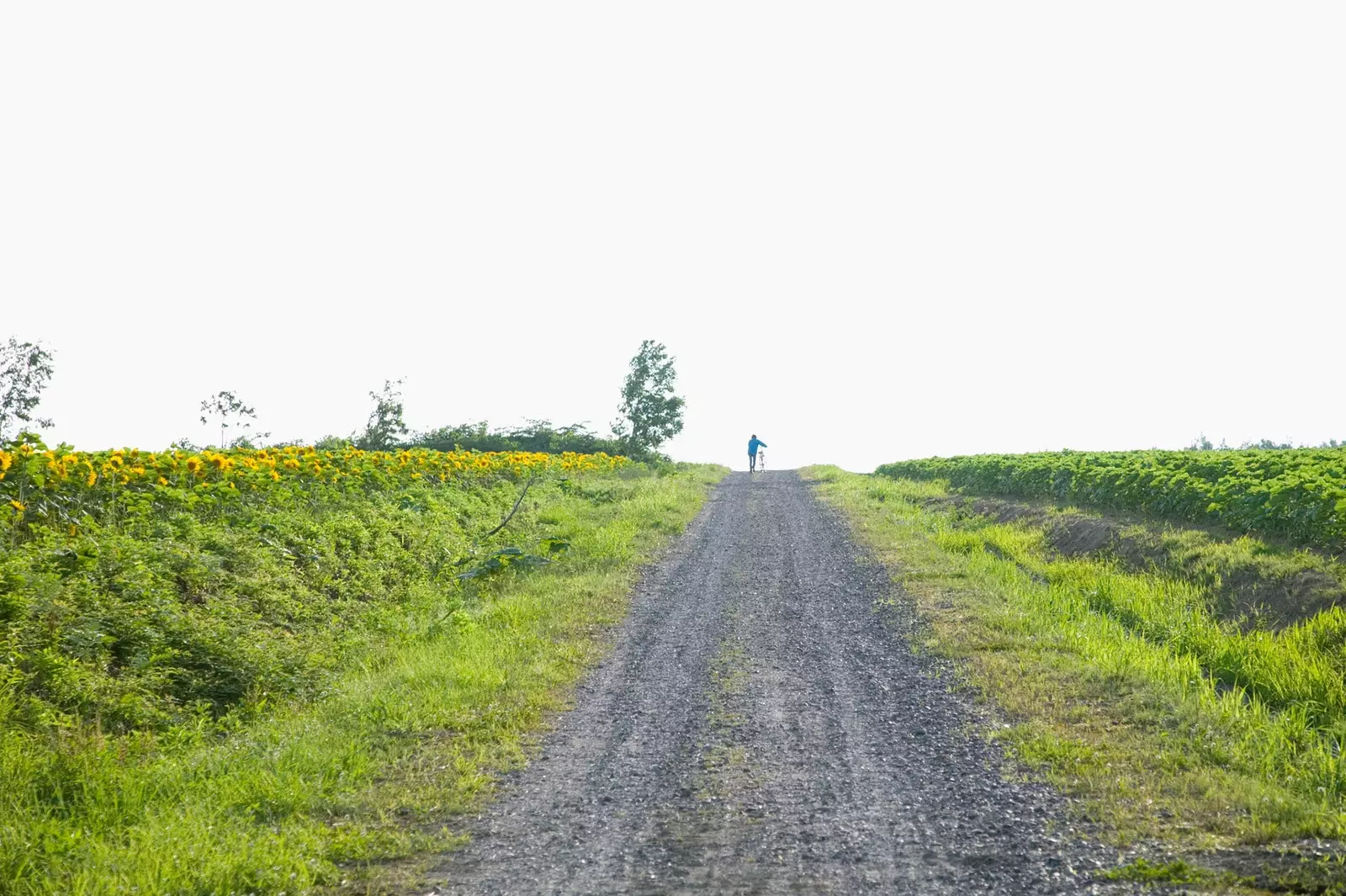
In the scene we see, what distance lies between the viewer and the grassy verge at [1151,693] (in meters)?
5.68

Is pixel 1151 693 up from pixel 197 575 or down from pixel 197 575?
down

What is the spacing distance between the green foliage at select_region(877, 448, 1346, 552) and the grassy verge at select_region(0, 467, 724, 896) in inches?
385

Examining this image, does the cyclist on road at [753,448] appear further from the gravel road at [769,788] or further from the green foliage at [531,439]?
the gravel road at [769,788]

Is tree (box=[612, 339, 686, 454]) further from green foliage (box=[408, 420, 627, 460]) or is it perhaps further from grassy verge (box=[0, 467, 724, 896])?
grassy verge (box=[0, 467, 724, 896])

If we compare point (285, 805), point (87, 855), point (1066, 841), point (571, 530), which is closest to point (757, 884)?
point (1066, 841)

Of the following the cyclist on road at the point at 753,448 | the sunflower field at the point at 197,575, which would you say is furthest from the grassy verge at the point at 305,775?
the cyclist on road at the point at 753,448

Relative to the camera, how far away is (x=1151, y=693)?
26.0 feet

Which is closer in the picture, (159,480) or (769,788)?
(769,788)

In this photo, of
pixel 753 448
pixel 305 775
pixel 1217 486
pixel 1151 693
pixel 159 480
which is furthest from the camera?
pixel 753 448

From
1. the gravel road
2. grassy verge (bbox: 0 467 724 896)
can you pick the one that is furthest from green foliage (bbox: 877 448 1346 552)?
grassy verge (bbox: 0 467 724 896)

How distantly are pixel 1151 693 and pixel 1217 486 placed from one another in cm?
926

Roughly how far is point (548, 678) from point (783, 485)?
73.6 ft

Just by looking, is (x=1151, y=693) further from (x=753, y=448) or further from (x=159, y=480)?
(x=753, y=448)

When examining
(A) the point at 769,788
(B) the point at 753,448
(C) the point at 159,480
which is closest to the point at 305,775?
(A) the point at 769,788
